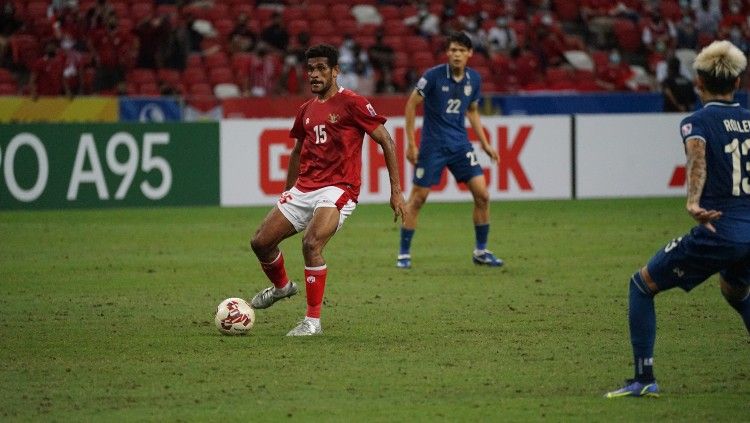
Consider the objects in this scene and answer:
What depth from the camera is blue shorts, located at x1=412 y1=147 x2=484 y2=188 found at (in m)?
14.7

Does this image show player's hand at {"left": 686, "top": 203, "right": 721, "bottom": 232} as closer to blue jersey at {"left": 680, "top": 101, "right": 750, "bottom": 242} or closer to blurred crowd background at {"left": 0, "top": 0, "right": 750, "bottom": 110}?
blue jersey at {"left": 680, "top": 101, "right": 750, "bottom": 242}

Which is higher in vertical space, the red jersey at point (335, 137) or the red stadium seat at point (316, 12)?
the red stadium seat at point (316, 12)

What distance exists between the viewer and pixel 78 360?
890 cm

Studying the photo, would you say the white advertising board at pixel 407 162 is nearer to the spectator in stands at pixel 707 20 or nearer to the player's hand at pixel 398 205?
the spectator in stands at pixel 707 20

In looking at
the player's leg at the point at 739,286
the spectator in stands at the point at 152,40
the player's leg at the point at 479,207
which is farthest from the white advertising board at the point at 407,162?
the player's leg at the point at 739,286

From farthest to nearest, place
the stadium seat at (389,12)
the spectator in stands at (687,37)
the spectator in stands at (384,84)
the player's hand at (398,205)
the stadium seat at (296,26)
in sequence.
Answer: the stadium seat at (389,12) → the spectator in stands at (687,37) → the stadium seat at (296,26) → the spectator in stands at (384,84) → the player's hand at (398,205)

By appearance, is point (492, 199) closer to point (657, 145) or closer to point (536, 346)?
point (657, 145)

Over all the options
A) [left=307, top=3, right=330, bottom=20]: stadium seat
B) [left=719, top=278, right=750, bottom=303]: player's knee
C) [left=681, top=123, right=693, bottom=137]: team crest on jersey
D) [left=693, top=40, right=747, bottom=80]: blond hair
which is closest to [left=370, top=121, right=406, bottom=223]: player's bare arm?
[left=719, top=278, right=750, bottom=303]: player's knee

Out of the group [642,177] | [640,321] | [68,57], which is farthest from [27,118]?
[640,321]

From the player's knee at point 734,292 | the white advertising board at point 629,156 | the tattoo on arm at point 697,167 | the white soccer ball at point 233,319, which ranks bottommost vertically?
the white advertising board at point 629,156

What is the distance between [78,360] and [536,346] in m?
3.22

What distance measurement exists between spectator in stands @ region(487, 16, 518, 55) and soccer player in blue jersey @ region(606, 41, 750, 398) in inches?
859

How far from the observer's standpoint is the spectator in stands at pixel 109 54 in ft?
83.9

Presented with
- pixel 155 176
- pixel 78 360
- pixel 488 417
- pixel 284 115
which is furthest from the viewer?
pixel 284 115
